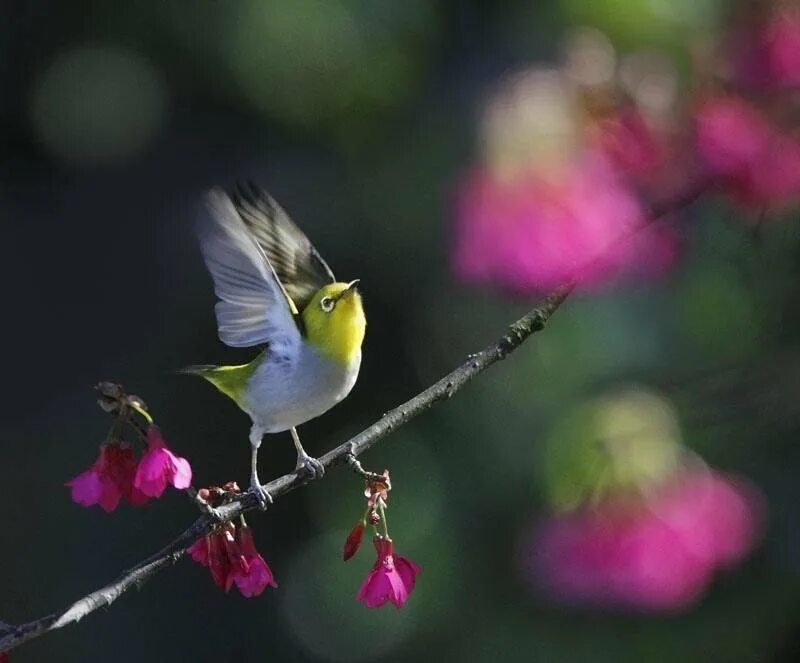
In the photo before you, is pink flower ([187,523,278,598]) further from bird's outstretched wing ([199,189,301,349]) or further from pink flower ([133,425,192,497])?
bird's outstretched wing ([199,189,301,349])

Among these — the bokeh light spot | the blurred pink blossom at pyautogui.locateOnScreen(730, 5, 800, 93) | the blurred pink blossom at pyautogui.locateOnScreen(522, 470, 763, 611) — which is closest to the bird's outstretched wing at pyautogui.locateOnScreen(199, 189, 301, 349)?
the blurred pink blossom at pyautogui.locateOnScreen(522, 470, 763, 611)

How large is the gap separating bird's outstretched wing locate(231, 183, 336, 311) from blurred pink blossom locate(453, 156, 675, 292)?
0.22 m

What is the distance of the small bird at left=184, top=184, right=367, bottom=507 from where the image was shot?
1.36 metres

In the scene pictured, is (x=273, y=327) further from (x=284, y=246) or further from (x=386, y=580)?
(x=386, y=580)

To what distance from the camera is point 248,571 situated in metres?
1.28

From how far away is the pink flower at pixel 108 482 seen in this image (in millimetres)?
1269

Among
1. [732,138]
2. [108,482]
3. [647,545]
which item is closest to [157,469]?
[108,482]

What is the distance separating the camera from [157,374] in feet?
10.5

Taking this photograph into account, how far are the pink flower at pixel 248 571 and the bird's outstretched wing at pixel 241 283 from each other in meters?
0.23

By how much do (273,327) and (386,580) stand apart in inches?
11.5

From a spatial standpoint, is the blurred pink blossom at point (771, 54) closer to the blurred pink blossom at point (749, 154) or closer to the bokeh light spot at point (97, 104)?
the blurred pink blossom at point (749, 154)

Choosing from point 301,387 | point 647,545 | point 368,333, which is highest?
point 301,387

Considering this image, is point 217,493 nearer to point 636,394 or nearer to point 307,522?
point 636,394

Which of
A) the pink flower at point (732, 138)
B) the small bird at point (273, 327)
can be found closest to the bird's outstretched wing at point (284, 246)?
the small bird at point (273, 327)
